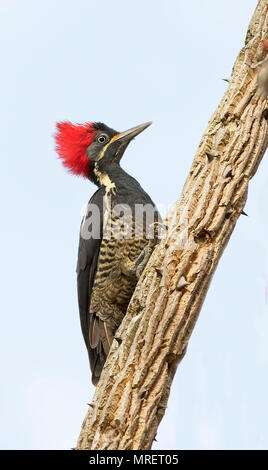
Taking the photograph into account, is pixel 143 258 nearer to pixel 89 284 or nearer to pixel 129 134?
pixel 89 284

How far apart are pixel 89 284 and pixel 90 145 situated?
1768mm

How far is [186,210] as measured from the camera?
4.36 meters

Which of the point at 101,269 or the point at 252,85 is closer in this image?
the point at 252,85

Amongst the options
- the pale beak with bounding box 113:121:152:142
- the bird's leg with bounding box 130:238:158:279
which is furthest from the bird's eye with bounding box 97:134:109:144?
the bird's leg with bounding box 130:238:158:279

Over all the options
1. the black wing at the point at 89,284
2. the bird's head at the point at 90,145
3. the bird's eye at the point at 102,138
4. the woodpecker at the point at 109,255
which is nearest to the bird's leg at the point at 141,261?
the woodpecker at the point at 109,255

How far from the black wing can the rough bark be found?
6.28 feet

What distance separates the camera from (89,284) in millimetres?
6426

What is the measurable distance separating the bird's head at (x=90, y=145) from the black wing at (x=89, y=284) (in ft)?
2.66

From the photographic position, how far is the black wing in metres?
6.32

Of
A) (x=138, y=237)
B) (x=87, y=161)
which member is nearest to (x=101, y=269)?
(x=138, y=237)

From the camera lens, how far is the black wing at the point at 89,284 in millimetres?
6324

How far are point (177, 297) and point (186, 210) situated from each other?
620 mm

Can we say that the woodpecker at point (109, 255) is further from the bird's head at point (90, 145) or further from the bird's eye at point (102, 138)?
the bird's eye at point (102, 138)
